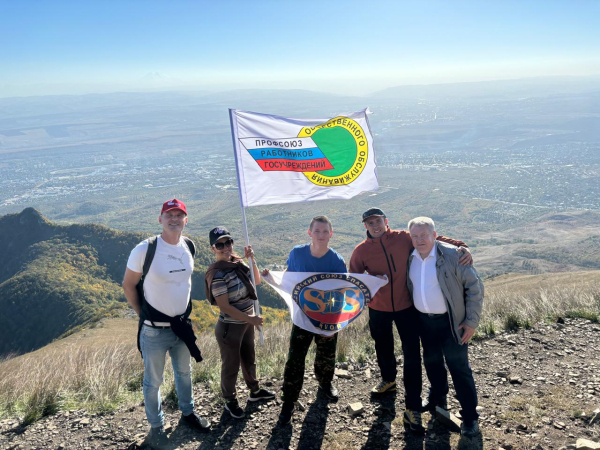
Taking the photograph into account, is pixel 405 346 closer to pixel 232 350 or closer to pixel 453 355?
pixel 453 355

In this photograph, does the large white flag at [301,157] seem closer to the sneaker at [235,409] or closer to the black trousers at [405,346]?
the black trousers at [405,346]

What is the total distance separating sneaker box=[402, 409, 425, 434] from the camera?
391 cm

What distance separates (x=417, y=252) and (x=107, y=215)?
11993cm

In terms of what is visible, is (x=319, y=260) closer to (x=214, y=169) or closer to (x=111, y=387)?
(x=111, y=387)

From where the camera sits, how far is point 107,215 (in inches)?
4390

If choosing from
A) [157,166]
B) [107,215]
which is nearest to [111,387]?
[107,215]

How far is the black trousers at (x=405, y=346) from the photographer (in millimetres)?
4051

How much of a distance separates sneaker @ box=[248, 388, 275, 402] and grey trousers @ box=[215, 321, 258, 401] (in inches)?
13.1

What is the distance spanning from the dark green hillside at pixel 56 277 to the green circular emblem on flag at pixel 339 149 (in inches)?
747

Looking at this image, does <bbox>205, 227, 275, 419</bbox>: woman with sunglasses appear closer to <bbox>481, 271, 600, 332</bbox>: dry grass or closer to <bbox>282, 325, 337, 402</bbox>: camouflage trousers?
<bbox>282, 325, 337, 402</bbox>: camouflage trousers

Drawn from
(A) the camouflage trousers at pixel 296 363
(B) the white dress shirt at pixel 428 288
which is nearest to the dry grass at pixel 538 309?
(B) the white dress shirt at pixel 428 288

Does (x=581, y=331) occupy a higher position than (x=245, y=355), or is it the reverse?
(x=245, y=355)


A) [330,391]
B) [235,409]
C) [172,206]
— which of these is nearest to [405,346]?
[330,391]

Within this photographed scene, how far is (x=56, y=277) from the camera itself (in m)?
29.7
